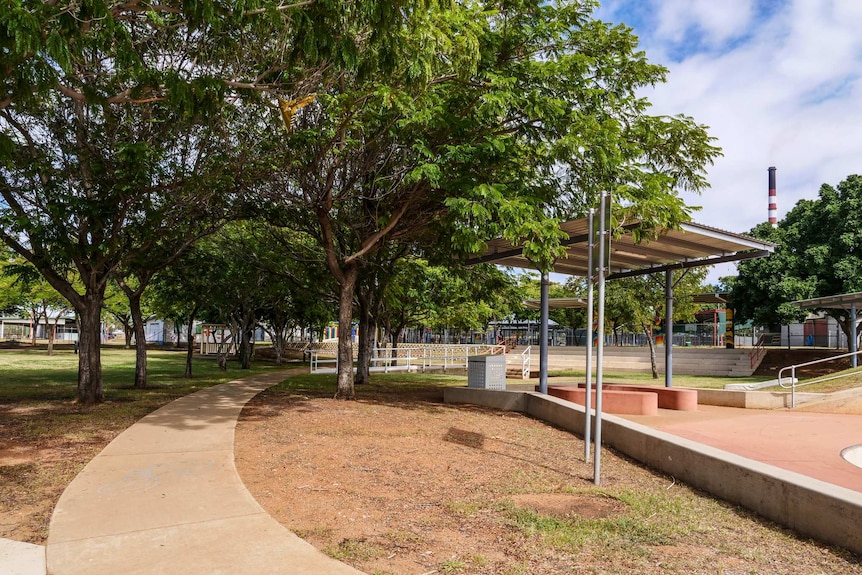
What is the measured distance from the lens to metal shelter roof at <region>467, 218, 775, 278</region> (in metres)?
12.2

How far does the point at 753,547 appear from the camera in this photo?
4.76m

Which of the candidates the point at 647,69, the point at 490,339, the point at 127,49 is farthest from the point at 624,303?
the point at 490,339

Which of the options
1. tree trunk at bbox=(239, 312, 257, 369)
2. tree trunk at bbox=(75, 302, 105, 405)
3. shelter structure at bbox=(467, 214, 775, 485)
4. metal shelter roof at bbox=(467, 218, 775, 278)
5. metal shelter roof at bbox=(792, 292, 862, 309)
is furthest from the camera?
tree trunk at bbox=(239, 312, 257, 369)

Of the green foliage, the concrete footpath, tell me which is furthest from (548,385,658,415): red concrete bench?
the green foliage

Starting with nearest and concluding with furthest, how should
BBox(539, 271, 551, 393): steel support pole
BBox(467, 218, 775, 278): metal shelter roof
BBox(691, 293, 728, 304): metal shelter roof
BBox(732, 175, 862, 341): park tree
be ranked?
BBox(467, 218, 775, 278): metal shelter roof, BBox(539, 271, 551, 393): steel support pole, BBox(732, 175, 862, 341): park tree, BBox(691, 293, 728, 304): metal shelter roof

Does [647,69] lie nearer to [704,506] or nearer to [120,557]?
[704,506]

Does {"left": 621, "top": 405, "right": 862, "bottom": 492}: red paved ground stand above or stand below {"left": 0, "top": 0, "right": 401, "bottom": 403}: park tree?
below

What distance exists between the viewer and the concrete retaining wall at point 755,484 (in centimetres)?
469

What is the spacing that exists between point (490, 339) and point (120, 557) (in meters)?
59.5

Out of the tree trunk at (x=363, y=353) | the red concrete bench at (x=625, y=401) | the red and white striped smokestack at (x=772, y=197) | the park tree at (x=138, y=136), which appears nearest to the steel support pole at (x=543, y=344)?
the red concrete bench at (x=625, y=401)

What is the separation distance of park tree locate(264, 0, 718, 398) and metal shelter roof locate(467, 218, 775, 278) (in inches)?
24.7

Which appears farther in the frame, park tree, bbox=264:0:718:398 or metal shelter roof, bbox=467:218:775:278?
metal shelter roof, bbox=467:218:775:278

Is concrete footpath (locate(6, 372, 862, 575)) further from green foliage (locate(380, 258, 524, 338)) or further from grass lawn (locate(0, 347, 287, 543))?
green foliage (locate(380, 258, 524, 338))

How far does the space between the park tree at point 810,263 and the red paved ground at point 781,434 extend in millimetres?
17992
